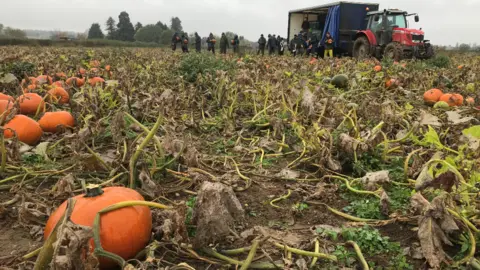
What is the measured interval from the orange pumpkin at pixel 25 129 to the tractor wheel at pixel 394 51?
12.5m

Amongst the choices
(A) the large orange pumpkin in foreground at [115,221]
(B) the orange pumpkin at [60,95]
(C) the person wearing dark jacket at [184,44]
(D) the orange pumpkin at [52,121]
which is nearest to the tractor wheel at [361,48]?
(C) the person wearing dark jacket at [184,44]

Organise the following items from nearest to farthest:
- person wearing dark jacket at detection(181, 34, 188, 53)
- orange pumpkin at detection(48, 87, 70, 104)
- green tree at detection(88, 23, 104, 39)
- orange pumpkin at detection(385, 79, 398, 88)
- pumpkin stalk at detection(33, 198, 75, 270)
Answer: pumpkin stalk at detection(33, 198, 75, 270), orange pumpkin at detection(48, 87, 70, 104), orange pumpkin at detection(385, 79, 398, 88), person wearing dark jacket at detection(181, 34, 188, 53), green tree at detection(88, 23, 104, 39)

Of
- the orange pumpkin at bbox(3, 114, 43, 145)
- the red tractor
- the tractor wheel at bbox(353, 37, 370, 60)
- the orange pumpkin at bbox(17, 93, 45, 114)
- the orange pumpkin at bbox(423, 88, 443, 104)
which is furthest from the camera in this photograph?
the tractor wheel at bbox(353, 37, 370, 60)

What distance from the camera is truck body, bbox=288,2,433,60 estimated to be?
15.9m

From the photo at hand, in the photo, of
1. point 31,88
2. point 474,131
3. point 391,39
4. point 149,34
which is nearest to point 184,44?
point 391,39

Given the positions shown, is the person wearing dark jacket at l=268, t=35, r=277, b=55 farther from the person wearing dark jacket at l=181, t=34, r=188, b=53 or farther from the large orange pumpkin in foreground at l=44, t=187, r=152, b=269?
the large orange pumpkin in foreground at l=44, t=187, r=152, b=269

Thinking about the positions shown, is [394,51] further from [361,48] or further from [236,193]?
[236,193]

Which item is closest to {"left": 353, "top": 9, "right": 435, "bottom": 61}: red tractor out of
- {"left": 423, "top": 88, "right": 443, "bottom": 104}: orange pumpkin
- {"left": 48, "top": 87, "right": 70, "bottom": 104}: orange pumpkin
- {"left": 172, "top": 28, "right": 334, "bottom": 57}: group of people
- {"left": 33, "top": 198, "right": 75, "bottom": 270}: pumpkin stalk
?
{"left": 172, "top": 28, "right": 334, "bottom": 57}: group of people

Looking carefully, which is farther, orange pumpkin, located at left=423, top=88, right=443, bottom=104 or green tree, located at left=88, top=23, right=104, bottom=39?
green tree, located at left=88, top=23, right=104, bottom=39

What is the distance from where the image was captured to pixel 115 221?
1.89 metres

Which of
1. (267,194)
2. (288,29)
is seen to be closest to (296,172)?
(267,194)

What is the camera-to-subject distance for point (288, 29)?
26250mm

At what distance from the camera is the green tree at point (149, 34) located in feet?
239

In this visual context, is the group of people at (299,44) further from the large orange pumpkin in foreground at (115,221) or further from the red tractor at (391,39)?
the large orange pumpkin in foreground at (115,221)
